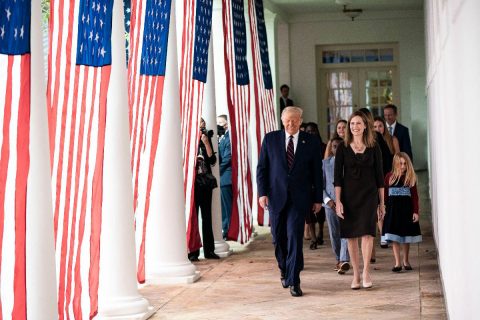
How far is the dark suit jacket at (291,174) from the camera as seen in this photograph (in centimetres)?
943

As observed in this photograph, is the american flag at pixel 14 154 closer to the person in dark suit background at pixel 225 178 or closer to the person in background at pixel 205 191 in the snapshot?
the person in background at pixel 205 191

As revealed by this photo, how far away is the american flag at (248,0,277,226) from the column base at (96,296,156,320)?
25.1 feet

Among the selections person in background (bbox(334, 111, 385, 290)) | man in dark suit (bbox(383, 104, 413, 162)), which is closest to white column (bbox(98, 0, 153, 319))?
person in background (bbox(334, 111, 385, 290))

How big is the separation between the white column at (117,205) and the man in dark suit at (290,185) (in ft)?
5.91

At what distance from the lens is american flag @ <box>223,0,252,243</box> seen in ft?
44.3

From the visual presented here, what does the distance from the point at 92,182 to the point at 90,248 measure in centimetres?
50

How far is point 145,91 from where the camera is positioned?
9180 mm

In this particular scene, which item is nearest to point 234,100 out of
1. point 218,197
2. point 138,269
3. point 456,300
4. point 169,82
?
point 218,197

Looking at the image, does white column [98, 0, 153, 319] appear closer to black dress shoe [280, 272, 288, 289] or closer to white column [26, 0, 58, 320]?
black dress shoe [280, 272, 288, 289]

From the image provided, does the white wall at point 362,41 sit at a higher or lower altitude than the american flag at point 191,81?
higher

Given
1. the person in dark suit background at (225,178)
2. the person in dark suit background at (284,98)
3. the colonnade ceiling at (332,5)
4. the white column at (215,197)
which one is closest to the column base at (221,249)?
the white column at (215,197)

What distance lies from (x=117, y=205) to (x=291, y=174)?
2.07 meters

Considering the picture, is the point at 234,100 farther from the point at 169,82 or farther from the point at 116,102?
the point at 116,102

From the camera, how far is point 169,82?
32.8 feet
